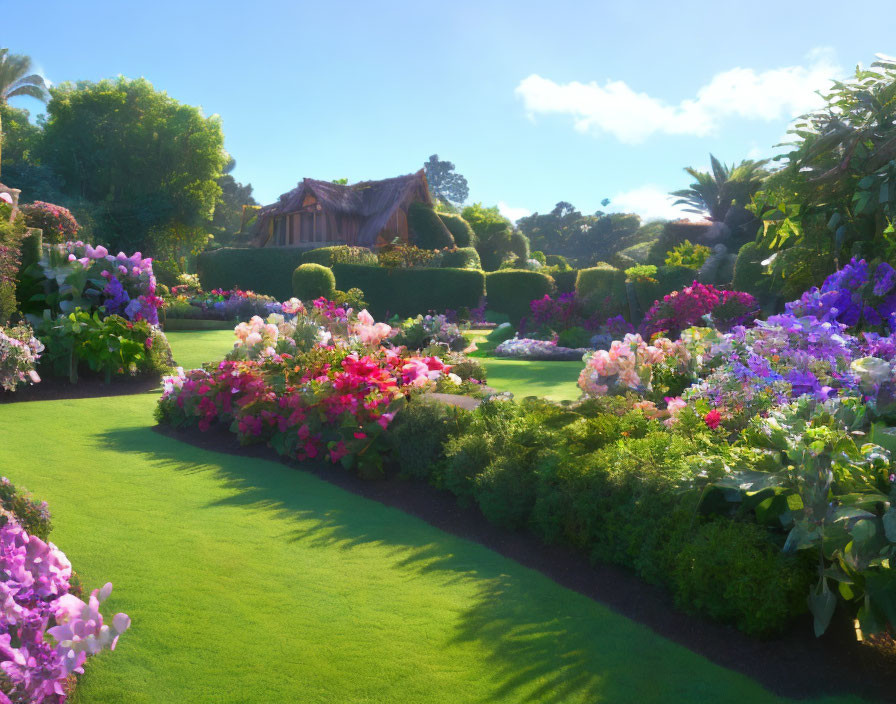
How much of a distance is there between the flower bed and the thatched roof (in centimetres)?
3377

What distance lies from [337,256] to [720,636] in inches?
969

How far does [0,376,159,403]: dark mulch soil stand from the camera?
981cm

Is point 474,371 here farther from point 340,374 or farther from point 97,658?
point 97,658

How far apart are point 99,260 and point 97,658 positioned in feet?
31.9

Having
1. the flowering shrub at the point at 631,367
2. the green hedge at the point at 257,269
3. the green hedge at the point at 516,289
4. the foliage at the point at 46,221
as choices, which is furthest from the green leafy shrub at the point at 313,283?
the flowering shrub at the point at 631,367

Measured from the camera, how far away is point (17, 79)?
4369 centimetres

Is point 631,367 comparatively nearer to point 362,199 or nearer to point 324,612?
point 324,612

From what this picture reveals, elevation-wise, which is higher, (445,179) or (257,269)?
(445,179)

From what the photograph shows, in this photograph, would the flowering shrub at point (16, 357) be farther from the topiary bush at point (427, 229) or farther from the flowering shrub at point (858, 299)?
the topiary bush at point (427, 229)

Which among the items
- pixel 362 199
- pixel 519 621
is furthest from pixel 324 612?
A: pixel 362 199

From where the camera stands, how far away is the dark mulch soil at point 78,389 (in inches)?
386

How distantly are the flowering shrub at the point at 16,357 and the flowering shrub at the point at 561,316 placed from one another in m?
12.8

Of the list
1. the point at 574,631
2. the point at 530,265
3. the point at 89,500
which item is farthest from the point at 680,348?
the point at 530,265

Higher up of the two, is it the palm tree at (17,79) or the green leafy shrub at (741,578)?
the palm tree at (17,79)
